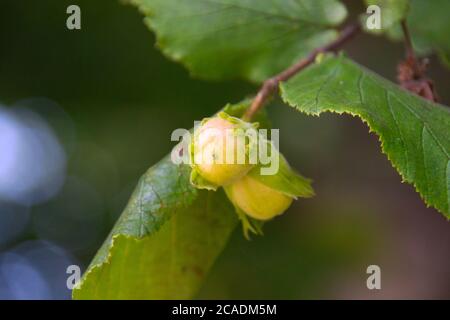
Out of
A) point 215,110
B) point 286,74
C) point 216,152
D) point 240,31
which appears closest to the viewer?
point 216,152

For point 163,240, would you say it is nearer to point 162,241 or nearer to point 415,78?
point 162,241

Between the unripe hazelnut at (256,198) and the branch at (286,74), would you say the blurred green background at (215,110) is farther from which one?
the unripe hazelnut at (256,198)

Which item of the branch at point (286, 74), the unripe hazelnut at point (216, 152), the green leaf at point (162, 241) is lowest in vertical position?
the green leaf at point (162, 241)

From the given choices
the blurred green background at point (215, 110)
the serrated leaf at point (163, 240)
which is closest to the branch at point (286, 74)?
the serrated leaf at point (163, 240)

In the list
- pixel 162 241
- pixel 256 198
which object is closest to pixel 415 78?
pixel 256 198

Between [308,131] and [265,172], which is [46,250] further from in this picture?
[265,172]

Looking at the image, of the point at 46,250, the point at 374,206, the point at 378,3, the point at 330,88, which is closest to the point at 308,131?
the point at 374,206
